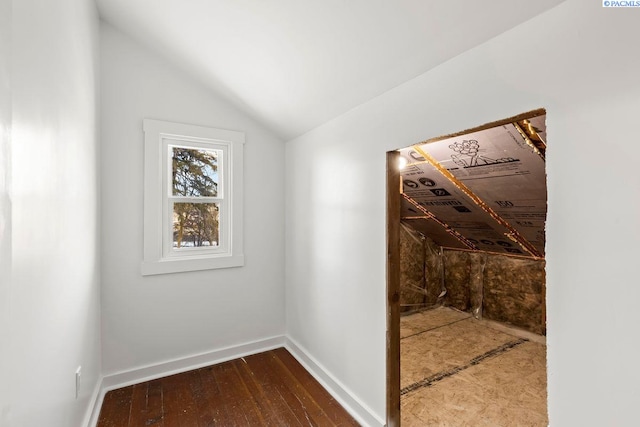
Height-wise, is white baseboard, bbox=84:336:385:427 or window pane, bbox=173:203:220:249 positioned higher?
window pane, bbox=173:203:220:249

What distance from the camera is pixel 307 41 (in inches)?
64.3

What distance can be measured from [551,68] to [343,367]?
2.08 meters

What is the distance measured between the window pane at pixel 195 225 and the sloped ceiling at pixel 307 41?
1066 mm

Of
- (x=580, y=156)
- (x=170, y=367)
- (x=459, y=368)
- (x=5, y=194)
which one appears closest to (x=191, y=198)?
(x=170, y=367)

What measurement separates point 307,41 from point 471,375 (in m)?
2.76

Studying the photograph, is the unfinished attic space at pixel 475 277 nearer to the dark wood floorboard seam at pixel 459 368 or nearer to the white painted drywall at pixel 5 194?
the dark wood floorboard seam at pixel 459 368

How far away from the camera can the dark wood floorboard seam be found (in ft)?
7.34

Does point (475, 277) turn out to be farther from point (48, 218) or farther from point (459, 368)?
point (48, 218)

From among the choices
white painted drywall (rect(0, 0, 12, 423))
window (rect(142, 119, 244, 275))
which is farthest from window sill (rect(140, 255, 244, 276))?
white painted drywall (rect(0, 0, 12, 423))

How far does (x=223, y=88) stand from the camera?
2529mm

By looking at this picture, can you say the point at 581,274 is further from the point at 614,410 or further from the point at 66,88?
the point at 66,88

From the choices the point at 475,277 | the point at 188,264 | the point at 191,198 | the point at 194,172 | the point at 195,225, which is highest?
the point at 194,172

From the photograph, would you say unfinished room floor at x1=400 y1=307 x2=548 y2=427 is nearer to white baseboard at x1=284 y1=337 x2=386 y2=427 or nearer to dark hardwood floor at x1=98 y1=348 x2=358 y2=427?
white baseboard at x1=284 y1=337 x2=386 y2=427

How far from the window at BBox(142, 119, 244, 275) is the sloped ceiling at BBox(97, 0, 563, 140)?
526mm
